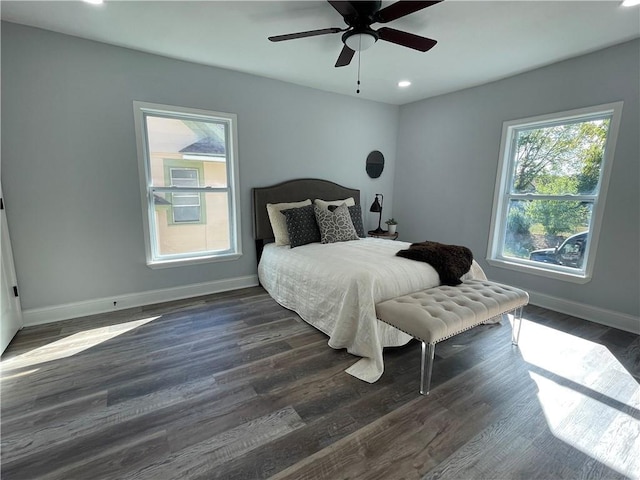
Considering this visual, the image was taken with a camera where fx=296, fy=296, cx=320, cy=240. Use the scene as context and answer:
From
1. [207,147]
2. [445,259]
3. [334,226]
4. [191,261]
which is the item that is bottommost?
[191,261]

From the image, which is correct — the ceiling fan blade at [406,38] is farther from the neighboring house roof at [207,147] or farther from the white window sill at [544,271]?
the white window sill at [544,271]

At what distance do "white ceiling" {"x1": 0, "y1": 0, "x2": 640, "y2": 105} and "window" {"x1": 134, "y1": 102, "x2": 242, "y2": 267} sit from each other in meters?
0.65

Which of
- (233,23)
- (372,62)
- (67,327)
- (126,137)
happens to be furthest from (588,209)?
(67,327)

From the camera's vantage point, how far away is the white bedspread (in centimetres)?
216

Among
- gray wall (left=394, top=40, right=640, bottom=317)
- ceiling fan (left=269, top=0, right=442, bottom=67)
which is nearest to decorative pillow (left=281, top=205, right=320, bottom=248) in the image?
ceiling fan (left=269, top=0, right=442, bottom=67)

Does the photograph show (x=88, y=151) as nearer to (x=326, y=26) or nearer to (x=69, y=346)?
(x=69, y=346)

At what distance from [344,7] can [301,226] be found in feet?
6.80

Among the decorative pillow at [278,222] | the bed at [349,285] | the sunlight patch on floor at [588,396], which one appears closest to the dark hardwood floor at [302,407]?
the sunlight patch on floor at [588,396]

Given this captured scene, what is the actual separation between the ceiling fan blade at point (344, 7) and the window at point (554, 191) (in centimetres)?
253

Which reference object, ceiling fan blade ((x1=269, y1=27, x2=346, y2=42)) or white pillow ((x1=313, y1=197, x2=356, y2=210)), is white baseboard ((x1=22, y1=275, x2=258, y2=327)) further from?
ceiling fan blade ((x1=269, y1=27, x2=346, y2=42))

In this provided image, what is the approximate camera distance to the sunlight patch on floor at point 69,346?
2.16 metres

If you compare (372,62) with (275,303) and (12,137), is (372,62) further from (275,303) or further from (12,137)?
(12,137)

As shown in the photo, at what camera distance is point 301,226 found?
343 centimetres

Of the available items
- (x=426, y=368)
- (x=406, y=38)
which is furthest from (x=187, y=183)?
(x=426, y=368)
